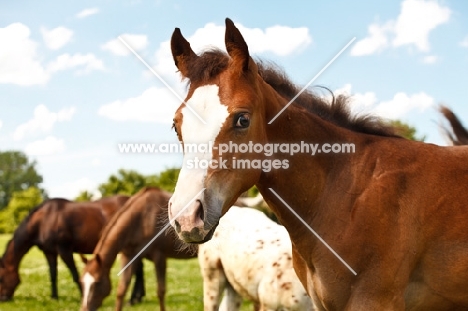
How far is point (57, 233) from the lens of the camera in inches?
584

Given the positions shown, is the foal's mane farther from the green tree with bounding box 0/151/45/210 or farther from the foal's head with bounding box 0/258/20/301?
the green tree with bounding box 0/151/45/210

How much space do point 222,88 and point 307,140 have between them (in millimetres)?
753

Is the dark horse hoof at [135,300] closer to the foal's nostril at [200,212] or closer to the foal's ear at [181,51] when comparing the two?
the foal's ear at [181,51]

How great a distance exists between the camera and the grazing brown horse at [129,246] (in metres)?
9.78

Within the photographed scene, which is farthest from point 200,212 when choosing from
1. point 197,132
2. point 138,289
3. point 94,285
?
point 138,289

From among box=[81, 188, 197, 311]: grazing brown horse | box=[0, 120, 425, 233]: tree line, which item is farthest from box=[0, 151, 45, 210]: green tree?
box=[81, 188, 197, 311]: grazing brown horse

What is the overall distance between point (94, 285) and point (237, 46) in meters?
7.15

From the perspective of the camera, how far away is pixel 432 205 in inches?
144

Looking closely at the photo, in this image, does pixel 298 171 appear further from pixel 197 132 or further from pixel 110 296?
pixel 110 296

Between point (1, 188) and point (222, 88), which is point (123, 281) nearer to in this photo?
point (222, 88)

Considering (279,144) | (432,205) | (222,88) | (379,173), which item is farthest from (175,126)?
(432,205)

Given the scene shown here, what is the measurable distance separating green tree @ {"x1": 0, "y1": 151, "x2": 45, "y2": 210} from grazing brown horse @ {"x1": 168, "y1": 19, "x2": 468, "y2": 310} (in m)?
82.5

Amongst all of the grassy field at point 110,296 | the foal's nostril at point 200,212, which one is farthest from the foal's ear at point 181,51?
the grassy field at point 110,296

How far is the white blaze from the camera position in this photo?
3191mm
